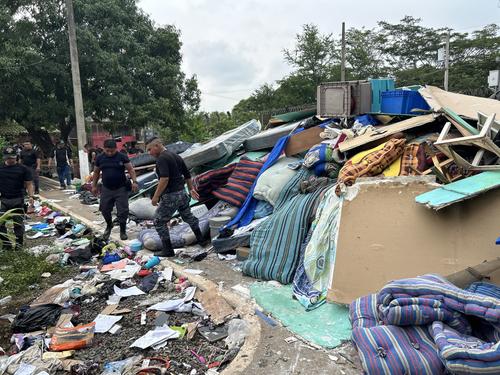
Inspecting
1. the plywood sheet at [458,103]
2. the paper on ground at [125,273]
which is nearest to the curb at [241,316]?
the paper on ground at [125,273]

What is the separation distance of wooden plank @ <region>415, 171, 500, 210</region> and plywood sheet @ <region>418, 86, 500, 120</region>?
1.70 m

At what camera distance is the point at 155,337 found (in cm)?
331

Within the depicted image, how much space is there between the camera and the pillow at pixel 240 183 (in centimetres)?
597

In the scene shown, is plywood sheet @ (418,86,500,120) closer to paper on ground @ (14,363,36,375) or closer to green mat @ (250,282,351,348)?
green mat @ (250,282,351,348)

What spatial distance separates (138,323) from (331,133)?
3558mm

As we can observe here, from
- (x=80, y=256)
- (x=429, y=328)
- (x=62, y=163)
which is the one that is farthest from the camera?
(x=62, y=163)

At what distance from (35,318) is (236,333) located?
1.81 m

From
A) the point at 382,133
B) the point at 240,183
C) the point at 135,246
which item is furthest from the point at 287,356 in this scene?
the point at 240,183

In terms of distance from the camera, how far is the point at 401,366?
2332 millimetres

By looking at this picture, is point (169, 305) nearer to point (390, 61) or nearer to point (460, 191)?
point (460, 191)

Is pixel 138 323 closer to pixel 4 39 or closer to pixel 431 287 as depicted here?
pixel 431 287

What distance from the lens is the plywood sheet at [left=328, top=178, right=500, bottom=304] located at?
129 inches

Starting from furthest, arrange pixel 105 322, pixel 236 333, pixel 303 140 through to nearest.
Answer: pixel 303 140, pixel 105 322, pixel 236 333

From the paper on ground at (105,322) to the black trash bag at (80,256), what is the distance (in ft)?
6.02
